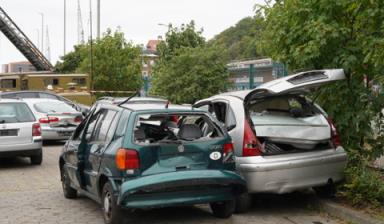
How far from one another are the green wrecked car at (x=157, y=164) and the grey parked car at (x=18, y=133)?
17.8ft

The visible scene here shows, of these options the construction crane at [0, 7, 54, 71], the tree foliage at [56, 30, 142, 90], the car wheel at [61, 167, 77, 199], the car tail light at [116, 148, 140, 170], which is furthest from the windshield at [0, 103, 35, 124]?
the construction crane at [0, 7, 54, 71]

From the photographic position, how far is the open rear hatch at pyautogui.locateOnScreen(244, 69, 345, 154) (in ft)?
25.2

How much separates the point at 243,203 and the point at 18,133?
6.75 m

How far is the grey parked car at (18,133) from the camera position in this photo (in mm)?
12648

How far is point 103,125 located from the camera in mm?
7758

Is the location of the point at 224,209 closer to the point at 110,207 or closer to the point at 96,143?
the point at 110,207

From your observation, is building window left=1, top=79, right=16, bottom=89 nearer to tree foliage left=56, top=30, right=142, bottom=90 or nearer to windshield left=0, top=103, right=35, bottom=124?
tree foliage left=56, top=30, right=142, bottom=90

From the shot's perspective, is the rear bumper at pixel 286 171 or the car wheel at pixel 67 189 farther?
the car wheel at pixel 67 189

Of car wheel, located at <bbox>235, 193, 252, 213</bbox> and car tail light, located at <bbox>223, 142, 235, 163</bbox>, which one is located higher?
car tail light, located at <bbox>223, 142, 235, 163</bbox>

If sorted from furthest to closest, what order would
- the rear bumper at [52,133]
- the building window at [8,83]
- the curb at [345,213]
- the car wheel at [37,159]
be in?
the building window at [8,83], the rear bumper at [52,133], the car wheel at [37,159], the curb at [345,213]

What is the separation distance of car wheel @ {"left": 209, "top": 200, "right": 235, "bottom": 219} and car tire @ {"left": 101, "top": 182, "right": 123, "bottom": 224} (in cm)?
137

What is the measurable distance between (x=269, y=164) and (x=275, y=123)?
68cm

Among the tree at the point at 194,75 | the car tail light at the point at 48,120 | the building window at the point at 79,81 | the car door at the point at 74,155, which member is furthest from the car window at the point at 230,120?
the building window at the point at 79,81

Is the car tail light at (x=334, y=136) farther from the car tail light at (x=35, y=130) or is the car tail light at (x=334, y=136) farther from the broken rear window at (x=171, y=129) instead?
the car tail light at (x=35, y=130)
